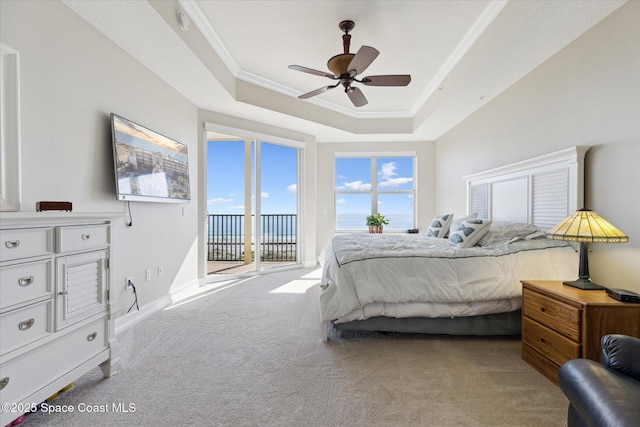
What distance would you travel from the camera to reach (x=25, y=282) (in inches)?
56.3

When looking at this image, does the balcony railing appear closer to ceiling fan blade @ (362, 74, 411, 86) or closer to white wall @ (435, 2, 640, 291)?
ceiling fan blade @ (362, 74, 411, 86)

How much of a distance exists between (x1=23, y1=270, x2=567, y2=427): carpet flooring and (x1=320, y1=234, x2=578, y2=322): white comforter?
30 cm

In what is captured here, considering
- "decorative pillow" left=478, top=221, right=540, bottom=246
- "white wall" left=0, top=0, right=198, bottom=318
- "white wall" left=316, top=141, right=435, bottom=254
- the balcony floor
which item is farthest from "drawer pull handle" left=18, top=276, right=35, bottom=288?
"white wall" left=316, top=141, right=435, bottom=254

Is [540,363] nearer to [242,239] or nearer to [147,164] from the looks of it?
[147,164]

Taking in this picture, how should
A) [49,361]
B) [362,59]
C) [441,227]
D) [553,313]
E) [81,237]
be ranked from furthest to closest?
[441,227], [362,59], [553,313], [81,237], [49,361]

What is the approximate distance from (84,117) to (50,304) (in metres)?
1.55

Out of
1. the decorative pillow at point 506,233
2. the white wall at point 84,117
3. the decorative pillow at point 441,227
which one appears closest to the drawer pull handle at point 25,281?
the white wall at point 84,117

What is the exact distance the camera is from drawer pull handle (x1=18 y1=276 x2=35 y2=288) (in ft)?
4.62

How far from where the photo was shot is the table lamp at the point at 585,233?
1.87 meters

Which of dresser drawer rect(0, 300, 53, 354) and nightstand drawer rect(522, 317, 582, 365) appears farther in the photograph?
nightstand drawer rect(522, 317, 582, 365)

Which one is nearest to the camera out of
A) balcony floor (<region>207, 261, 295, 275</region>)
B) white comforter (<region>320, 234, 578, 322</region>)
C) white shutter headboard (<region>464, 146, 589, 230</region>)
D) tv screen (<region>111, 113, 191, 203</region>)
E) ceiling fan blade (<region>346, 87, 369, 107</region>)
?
white comforter (<region>320, 234, 578, 322</region>)

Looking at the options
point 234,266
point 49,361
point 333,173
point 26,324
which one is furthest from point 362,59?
point 234,266

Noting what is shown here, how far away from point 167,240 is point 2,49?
225 cm

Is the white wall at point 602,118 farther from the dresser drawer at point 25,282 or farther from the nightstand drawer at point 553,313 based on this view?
the dresser drawer at point 25,282
